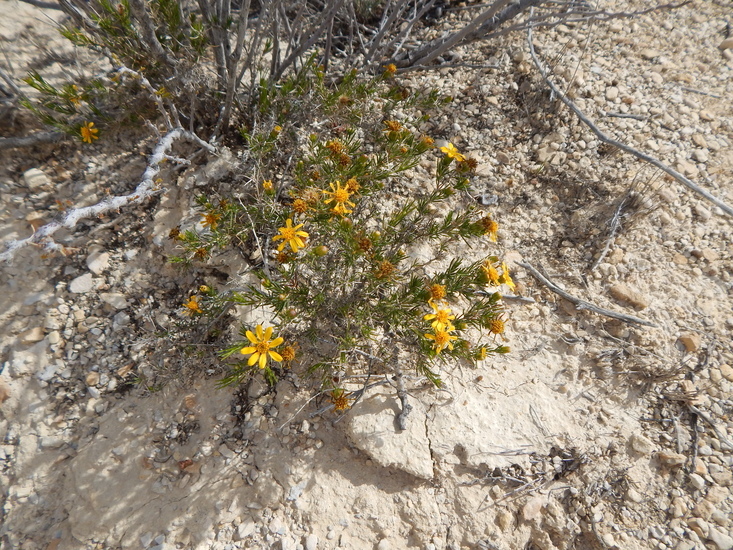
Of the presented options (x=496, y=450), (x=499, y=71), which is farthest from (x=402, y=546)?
(x=499, y=71)

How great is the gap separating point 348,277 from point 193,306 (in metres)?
1.02

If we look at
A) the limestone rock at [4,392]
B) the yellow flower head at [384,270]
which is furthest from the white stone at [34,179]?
the yellow flower head at [384,270]

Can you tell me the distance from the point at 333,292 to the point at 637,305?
2222 millimetres

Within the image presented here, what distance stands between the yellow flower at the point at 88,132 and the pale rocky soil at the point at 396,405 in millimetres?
162

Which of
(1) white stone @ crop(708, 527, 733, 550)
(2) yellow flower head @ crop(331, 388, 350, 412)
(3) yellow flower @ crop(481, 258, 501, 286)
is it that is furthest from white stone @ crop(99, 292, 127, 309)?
(1) white stone @ crop(708, 527, 733, 550)

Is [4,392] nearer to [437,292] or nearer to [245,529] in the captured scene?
[245,529]

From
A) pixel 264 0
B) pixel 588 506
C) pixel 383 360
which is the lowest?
pixel 588 506

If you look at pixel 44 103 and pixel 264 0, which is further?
pixel 44 103

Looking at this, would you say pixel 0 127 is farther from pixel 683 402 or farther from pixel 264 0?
pixel 683 402

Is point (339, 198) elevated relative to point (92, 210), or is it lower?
elevated

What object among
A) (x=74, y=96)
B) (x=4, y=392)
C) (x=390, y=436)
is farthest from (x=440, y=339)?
(x=74, y=96)

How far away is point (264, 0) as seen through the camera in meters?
2.56

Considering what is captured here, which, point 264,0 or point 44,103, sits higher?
point 264,0

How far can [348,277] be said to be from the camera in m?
2.59
